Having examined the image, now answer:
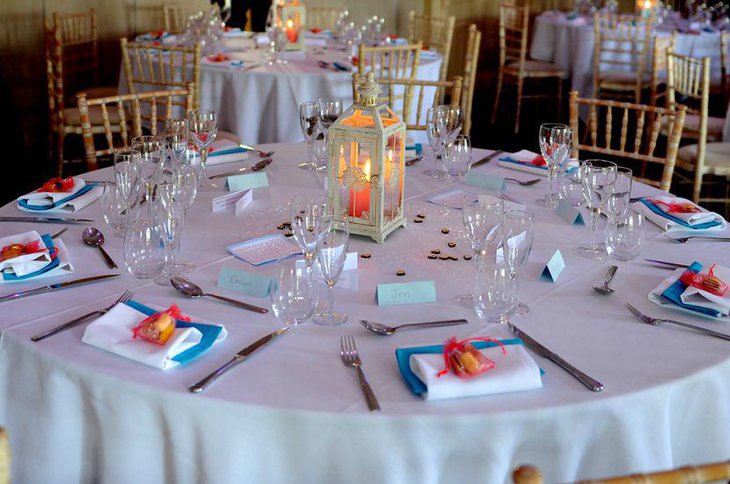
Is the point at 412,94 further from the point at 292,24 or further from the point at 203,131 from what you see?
the point at 203,131

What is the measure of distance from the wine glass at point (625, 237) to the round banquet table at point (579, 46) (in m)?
5.10

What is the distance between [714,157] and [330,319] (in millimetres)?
3434

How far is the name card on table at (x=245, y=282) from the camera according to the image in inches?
71.4

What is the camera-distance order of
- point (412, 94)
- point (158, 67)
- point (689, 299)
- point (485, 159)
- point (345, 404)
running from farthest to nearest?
point (158, 67), point (412, 94), point (485, 159), point (689, 299), point (345, 404)

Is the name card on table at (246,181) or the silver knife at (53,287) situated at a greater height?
the name card on table at (246,181)

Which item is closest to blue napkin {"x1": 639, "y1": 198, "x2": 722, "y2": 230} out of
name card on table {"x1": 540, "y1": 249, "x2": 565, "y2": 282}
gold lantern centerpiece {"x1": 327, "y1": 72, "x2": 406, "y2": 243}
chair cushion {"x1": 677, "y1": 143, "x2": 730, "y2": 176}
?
name card on table {"x1": 540, "y1": 249, "x2": 565, "y2": 282}

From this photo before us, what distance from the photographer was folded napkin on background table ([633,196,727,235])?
2.23m

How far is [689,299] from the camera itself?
5.86 ft

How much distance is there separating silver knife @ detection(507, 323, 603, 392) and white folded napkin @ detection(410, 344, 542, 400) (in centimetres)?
7

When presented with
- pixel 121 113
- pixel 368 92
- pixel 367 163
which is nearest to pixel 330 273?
pixel 367 163

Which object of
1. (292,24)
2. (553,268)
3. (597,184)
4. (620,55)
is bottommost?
(553,268)

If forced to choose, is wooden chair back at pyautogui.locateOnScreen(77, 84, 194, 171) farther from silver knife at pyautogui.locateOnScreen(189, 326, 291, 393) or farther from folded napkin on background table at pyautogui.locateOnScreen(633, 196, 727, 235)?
folded napkin on background table at pyautogui.locateOnScreen(633, 196, 727, 235)

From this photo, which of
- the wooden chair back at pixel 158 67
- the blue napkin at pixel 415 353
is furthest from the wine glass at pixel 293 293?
the wooden chair back at pixel 158 67

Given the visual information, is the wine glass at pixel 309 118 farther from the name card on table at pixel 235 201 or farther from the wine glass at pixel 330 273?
the wine glass at pixel 330 273
